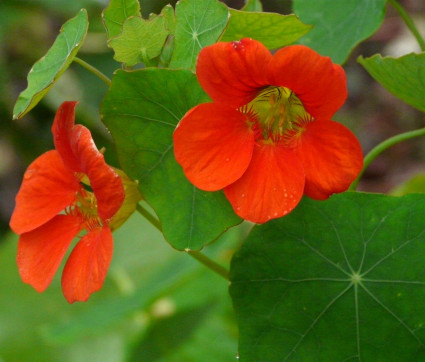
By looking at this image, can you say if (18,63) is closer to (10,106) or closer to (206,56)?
(10,106)

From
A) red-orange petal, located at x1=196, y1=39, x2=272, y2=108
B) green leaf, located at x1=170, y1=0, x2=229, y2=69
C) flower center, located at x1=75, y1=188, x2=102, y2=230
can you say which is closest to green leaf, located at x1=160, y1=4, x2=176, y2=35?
green leaf, located at x1=170, y1=0, x2=229, y2=69

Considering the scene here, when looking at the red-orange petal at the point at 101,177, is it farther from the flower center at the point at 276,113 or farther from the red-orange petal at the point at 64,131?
the flower center at the point at 276,113

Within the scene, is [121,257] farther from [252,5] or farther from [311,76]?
[311,76]

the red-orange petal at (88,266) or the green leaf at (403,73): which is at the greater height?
the green leaf at (403,73)

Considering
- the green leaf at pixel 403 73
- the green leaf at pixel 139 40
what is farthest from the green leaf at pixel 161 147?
the green leaf at pixel 403 73

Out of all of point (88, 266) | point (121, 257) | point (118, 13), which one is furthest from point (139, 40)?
point (121, 257)
